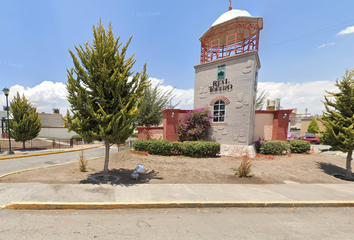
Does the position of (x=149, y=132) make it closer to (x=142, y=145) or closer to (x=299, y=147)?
(x=142, y=145)

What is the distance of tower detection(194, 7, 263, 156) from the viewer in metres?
9.98

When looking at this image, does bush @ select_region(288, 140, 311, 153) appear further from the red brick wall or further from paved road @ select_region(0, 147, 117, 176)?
paved road @ select_region(0, 147, 117, 176)

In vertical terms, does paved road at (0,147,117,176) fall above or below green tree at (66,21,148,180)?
below

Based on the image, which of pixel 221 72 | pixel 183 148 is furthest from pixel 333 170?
pixel 221 72

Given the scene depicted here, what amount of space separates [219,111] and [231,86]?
6.51 feet

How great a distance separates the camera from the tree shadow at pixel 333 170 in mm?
8217

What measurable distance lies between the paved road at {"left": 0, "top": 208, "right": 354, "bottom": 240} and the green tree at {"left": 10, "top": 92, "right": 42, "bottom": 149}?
51.6 feet

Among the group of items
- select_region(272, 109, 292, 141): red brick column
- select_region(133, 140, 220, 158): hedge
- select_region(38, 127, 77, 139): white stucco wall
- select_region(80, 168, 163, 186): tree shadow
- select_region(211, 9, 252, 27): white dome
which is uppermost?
select_region(211, 9, 252, 27): white dome

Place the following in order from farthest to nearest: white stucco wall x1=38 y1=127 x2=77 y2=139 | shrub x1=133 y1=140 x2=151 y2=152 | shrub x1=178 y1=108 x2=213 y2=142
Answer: white stucco wall x1=38 y1=127 x2=77 y2=139
shrub x1=178 y1=108 x2=213 y2=142
shrub x1=133 y1=140 x2=151 y2=152

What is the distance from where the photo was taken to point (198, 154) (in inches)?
370

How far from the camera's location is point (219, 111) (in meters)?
11.0

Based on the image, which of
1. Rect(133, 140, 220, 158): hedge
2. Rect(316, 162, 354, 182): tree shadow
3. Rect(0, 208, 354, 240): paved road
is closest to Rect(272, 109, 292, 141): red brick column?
Rect(316, 162, 354, 182): tree shadow

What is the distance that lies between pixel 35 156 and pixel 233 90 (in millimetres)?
16582

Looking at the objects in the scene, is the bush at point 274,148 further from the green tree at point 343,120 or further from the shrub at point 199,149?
the shrub at point 199,149
